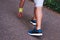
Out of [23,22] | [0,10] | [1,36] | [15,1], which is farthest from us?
[15,1]

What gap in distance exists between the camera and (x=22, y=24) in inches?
240

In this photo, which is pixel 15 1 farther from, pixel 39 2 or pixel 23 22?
pixel 39 2

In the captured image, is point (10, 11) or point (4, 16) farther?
point (10, 11)

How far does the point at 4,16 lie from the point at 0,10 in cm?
73

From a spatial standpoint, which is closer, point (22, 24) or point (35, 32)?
point (35, 32)

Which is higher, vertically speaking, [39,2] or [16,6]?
[39,2]

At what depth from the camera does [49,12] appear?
801cm

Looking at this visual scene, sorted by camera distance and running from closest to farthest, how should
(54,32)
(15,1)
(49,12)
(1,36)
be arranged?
(1,36), (54,32), (49,12), (15,1)

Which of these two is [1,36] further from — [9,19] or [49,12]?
[49,12]

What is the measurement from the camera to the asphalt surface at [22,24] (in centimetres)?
533

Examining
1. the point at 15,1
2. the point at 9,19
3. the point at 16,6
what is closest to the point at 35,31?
the point at 9,19

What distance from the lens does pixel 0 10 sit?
7434 millimetres

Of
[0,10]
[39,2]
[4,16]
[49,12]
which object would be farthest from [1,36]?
[49,12]

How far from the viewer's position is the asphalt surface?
5.33 m
